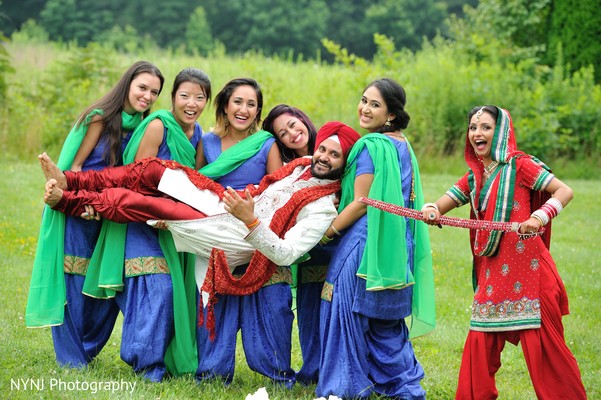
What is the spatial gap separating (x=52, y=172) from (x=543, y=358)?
311 centimetres

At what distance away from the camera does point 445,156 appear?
15500 millimetres

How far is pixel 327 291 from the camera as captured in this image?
16.5 feet

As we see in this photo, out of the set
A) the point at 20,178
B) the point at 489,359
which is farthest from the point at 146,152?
the point at 20,178

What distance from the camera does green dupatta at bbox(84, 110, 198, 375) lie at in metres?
5.25

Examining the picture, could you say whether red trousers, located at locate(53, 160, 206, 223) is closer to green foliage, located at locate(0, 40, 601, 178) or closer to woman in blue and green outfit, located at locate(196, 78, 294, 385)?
woman in blue and green outfit, located at locate(196, 78, 294, 385)

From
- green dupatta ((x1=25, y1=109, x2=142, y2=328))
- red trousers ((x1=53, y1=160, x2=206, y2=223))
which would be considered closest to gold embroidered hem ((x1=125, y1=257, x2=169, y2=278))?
red trousers ((x1=53, y1=160, x2=206, y2=223))

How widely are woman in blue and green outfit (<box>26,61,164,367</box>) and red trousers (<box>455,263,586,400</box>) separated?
2389mm

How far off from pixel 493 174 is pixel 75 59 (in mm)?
12759

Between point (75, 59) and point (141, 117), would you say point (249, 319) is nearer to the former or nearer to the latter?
point (141, 117)

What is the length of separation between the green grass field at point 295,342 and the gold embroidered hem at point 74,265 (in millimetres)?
606

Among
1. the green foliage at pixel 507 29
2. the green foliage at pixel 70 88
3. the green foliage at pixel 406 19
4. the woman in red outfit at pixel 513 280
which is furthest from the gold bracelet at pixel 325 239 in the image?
the green foliage at pixel 406 19

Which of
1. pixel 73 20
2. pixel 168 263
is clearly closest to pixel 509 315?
pixel 168 263

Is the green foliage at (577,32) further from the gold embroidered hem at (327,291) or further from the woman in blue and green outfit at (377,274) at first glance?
the gold embroidered hem at (327,291)

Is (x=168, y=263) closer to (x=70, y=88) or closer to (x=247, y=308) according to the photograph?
(x=247, y=308)
